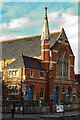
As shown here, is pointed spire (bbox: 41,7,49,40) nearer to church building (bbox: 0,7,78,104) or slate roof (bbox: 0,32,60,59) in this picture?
church building (bbox: 0,7,78,104)

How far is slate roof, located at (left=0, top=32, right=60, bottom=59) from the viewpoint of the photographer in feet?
199

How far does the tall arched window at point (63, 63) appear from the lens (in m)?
59.8

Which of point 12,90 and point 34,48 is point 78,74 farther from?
point 12,90

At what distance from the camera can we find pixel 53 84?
56.3 meters

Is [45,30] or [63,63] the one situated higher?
[45,30]

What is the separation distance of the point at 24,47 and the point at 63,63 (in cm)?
1084

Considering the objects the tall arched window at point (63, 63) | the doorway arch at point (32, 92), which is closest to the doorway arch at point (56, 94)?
the tall arched window at point (63, 63)

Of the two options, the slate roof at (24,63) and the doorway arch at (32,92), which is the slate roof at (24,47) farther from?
the doorway arch at (32,92)

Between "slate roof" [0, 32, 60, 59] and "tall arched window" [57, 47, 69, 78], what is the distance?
12.0 feet

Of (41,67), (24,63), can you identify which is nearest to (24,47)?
(41,67)

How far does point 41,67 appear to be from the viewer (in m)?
55.0

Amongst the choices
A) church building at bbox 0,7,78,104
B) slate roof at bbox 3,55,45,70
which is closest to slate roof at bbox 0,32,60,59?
church building at bbox 0,7,78,104

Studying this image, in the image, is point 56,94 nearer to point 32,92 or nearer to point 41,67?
point 41,67

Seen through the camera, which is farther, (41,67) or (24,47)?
(24,47)
